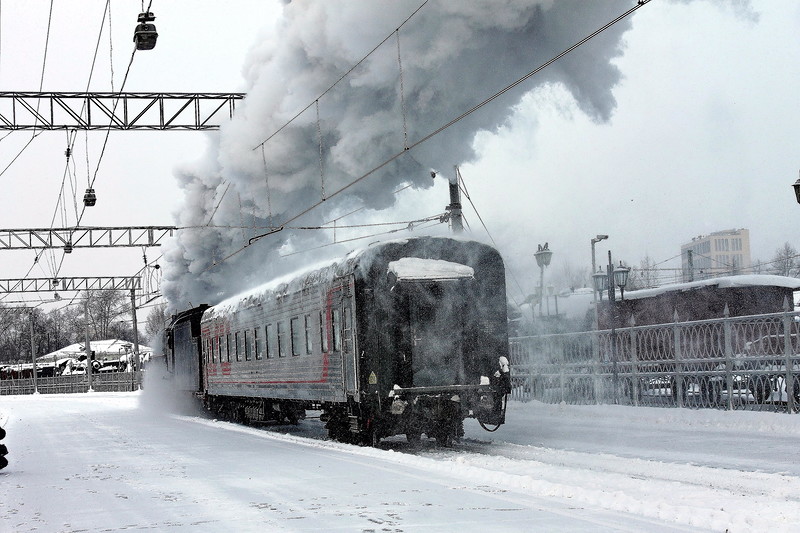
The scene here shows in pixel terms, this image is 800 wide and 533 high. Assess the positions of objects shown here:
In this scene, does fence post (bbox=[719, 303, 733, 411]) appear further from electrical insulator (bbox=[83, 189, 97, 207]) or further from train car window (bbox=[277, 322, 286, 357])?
electrical insulator (bbox=[83, 189, 97, 207])

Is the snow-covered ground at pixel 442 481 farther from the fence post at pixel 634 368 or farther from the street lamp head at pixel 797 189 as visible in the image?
the street lamp head at pixel 797 189

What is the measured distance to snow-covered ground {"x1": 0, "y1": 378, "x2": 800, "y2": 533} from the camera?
308 inches

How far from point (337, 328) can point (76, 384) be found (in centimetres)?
6315

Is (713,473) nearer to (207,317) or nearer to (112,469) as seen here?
(112,469)

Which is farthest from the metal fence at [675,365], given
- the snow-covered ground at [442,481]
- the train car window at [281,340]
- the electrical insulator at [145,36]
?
the electrical insulator at [145,36]

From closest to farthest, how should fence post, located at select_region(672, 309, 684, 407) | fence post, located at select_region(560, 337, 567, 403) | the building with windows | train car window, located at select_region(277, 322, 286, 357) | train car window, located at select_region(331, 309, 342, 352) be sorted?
1. train car window, located at select_region(331, 309, 342, 352)
2. fence post, located at select_region(672, 309, 684, 407)
3. train car window, located at select_region(277, 322, 286, 357)
4. fence post, located at select_region(560, 337, 567, 403)
5. the building with windows

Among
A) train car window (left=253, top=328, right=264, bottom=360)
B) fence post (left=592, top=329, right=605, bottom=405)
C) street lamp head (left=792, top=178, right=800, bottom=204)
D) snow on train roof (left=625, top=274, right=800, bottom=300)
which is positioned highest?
street lamp head (left=792, top=178, right=800, bottom=204)

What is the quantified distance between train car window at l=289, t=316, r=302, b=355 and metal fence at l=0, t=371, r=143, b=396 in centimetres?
4644

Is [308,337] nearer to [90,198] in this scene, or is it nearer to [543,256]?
[543,256]

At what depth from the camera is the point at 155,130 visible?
27.3 m

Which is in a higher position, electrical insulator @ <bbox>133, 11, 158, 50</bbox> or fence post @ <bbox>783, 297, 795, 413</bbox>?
electrical insulator @ <bbox>133, 11, 158, 50</bbox>

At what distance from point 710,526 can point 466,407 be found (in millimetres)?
7439

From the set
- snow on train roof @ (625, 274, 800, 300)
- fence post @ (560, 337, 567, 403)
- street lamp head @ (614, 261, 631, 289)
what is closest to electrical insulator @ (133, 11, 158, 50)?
fence post @ (560, 337, 567, 403)

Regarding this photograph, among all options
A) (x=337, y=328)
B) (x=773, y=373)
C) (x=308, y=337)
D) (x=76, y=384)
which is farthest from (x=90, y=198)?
(x=76, y=384)
